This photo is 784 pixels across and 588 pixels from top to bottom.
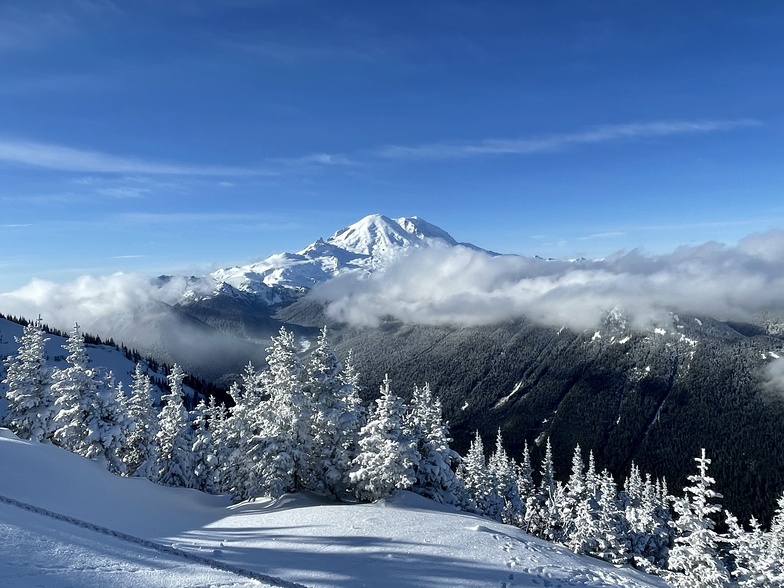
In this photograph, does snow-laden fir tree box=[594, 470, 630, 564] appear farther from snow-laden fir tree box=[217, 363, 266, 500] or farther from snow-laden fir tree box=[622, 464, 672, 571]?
snow-laden fir tree box=[217, 363, 266, 500]

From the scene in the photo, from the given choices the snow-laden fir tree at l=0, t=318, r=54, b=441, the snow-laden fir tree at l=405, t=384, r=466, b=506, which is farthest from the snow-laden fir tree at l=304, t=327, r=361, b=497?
the snow-laden fir tree at l=0, t=318, r=54, b=441

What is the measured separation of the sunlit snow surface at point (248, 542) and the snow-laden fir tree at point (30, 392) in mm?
11374

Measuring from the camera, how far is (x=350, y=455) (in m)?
34.3

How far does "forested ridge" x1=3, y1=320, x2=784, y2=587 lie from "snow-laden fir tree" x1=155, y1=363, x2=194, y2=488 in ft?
0.34

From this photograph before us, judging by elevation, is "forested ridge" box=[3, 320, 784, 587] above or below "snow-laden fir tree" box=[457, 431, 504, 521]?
above

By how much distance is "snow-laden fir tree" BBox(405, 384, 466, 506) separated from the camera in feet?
120

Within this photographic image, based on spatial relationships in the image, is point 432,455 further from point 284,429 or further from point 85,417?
point 85,417

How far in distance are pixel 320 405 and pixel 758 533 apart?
Answer: 40184 millimetres

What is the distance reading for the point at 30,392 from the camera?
43188mm

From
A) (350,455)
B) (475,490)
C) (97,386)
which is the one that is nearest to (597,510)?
(475,490)

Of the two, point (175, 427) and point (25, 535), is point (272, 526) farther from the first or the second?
point (175, 427)

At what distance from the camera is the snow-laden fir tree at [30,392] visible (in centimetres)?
4244

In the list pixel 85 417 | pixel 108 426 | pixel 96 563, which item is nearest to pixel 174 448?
pixel 108 426

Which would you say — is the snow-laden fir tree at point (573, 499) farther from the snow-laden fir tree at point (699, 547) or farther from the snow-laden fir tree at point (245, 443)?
the snow-laden fir tree at point (245, 443)
